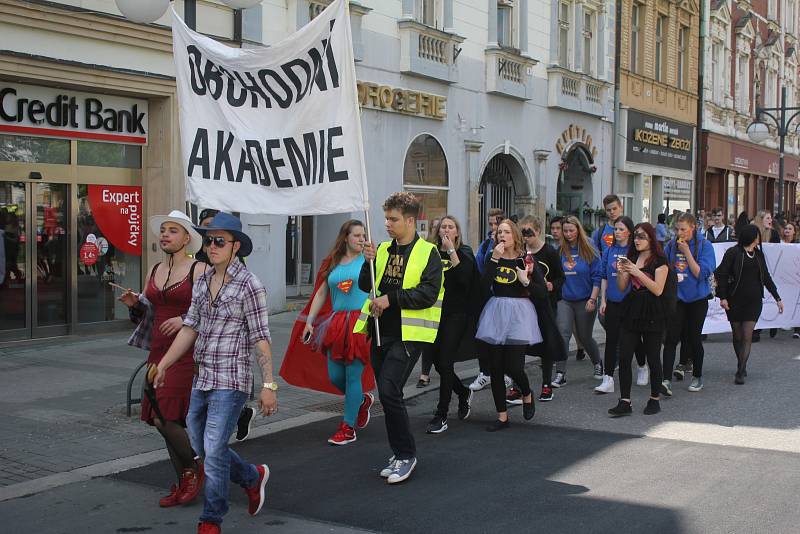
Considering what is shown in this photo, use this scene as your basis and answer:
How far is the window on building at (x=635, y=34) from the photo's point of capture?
29.0 metres

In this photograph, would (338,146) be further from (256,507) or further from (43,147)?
(43,147)

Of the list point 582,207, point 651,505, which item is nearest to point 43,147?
point 651,505

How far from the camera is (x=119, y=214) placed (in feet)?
44.8

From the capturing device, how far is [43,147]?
1259 cm

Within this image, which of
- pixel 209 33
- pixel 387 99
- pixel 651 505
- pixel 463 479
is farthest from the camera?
pixel 387 99

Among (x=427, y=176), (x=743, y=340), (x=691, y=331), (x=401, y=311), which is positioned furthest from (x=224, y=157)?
(x=427, y=176)

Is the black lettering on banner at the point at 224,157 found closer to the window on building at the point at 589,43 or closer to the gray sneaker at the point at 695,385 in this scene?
the gray sneaker at the point at 695,385

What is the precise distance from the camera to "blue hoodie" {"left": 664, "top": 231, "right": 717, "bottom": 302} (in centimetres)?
1014

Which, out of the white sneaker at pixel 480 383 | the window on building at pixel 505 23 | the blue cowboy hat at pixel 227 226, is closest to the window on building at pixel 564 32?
the window on building at pixel 505 23

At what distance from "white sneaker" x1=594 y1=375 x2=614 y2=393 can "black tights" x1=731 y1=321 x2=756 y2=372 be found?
1.73 meters

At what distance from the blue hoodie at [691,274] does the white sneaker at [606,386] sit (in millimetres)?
1200

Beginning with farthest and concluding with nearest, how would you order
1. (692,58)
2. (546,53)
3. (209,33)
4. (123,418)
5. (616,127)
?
(692,58) → (616,127) → (546,53) → (209,33) → (123,418)

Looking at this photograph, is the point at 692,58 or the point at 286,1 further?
the point at 692,58

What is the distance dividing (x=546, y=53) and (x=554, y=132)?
75.8 inches
